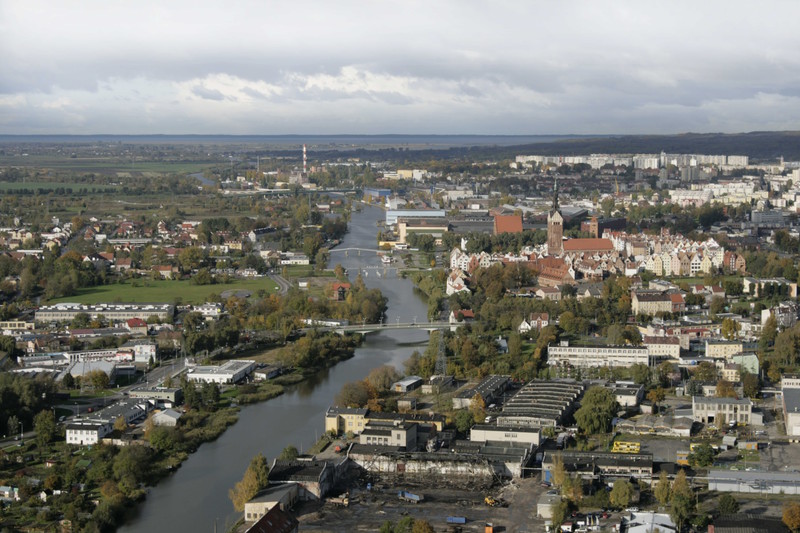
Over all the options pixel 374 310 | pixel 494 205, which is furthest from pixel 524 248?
pixel 494 205

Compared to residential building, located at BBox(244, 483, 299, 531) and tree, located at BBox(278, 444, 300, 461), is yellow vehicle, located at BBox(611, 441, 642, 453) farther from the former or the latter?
residential building, located at BBox(244, 483, 299, 531)

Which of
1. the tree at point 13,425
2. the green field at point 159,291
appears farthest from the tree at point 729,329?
the tree at point 13,425

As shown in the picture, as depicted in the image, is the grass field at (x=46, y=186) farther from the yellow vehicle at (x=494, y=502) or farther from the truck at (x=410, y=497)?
the yellow vehicle at (x=494, y=502)

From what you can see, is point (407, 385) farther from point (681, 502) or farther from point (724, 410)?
point (681, 502)

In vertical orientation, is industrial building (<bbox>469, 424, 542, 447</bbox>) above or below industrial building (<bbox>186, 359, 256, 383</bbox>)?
above

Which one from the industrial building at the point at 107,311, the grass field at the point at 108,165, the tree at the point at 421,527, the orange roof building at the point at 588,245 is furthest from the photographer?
the grass field at the point at 108,165

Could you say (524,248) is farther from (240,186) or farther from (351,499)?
(240,186)

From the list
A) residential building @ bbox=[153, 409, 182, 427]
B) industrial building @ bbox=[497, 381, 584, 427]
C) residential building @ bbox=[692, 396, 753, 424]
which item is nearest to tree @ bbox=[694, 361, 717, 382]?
residential building @ bbox=[692, 396, 753, 424]
